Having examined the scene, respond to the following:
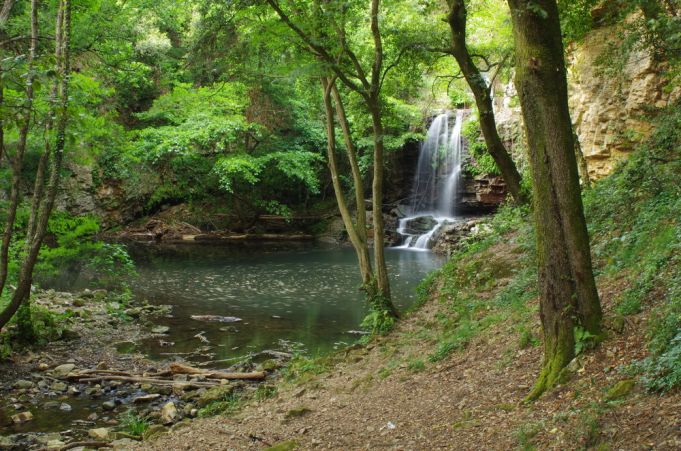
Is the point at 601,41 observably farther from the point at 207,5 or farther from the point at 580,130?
the point at 207,5

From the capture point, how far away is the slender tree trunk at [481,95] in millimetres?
10156

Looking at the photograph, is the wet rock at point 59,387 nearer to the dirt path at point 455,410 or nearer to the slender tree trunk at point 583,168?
the dirt path at point 455,410

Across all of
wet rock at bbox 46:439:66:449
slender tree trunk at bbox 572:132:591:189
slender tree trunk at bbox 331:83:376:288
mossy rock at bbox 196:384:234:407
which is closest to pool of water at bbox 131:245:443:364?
slender tree trunk at bbox 331:83:376:288

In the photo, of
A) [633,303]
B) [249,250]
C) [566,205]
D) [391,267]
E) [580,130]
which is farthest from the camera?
[249,250]

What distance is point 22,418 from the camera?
7.17m

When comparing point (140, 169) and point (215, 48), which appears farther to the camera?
point (140, 169)

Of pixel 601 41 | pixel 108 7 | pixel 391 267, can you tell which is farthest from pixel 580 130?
pixel 108 7

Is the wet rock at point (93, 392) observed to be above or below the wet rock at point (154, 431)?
above

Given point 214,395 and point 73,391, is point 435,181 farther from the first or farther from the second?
point 73,391

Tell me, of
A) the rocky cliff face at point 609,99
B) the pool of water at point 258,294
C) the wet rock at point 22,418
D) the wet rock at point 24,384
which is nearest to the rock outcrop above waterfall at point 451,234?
the pool of water at point 258,294

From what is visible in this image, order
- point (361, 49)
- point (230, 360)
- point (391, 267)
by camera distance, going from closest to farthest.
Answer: point (230, 360), point (361, 49), point (391, 267)

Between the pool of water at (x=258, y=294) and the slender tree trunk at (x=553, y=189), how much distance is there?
6.26 metres

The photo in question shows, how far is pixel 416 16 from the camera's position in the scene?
454 inches

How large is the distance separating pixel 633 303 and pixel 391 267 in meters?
14.4
